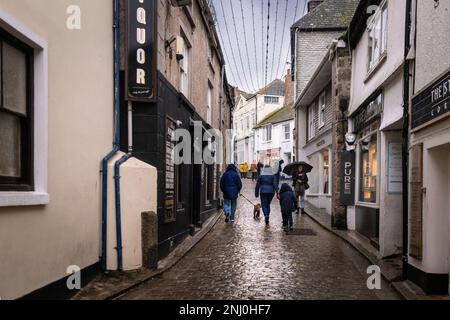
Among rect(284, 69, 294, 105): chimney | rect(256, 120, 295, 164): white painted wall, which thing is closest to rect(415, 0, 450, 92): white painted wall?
rect(256, 120, 295, 164): white painted wall

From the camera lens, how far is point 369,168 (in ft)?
37.3

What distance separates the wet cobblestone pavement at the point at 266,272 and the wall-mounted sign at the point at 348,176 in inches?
51.8

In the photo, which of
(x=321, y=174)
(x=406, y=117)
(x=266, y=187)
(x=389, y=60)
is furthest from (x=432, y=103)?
(x=321, y=174)

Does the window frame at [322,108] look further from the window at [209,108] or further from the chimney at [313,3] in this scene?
the chimney at [313,3]

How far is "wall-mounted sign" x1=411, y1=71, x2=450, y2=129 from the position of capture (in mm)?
5566

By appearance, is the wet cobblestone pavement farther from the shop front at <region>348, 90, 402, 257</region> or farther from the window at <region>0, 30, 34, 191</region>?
the window at <region>0, 30, 34, 191</region>

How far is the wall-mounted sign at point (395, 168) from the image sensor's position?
8.88 metres

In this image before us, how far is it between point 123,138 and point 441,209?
16.4 feet

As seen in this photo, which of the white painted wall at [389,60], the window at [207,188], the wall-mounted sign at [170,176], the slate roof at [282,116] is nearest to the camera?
the white painted wall at [389,60]

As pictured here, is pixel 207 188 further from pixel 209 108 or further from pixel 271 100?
pixel 271 100

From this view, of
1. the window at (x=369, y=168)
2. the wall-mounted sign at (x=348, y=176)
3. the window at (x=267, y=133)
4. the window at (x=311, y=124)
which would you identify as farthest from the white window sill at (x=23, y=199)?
the window at (x=267, y=133)

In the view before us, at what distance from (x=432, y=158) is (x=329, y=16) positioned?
20497mm
